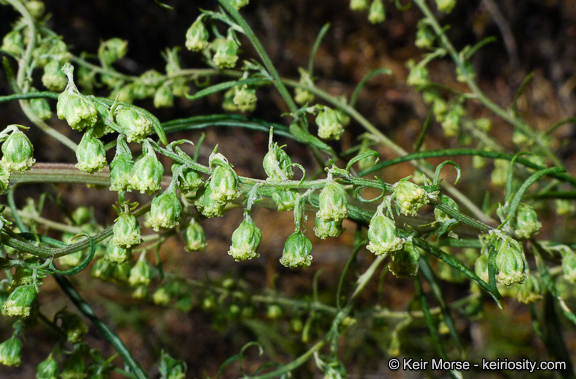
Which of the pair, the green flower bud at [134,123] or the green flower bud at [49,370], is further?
the green flower bud at [49,370]

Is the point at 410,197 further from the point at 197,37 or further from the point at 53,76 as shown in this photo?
the point at 53,76

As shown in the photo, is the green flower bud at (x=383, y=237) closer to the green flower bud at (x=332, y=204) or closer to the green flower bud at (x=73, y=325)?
the green flower bud at (x=332, y=204)

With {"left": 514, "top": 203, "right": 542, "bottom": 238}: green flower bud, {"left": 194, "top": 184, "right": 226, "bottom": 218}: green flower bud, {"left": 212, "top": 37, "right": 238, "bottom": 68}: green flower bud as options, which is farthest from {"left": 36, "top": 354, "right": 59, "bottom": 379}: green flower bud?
{"left": 514, "top": 203, "right": 542, "bottom": 238}: green flower bud

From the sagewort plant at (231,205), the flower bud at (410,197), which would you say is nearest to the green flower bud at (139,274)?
the sagewort plant at (231,205)

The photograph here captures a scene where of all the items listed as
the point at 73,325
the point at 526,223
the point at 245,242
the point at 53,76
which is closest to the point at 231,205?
the point at 245,242

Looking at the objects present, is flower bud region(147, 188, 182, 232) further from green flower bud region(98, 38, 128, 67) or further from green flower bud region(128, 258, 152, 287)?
green flower bud region(98, 38, 128, 67)

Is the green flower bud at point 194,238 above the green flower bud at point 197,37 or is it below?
below

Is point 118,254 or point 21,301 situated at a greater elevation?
point 118,254

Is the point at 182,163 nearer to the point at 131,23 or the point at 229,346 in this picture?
the point at 229,346
